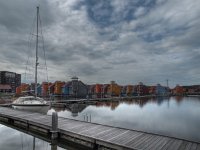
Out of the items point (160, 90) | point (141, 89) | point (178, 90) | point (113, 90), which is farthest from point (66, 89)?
point (178, 90)

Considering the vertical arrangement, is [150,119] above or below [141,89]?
below

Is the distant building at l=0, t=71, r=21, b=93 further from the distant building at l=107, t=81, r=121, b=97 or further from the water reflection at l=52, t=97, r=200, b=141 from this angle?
the water reflection at l=52, t=97, r=200, b=141

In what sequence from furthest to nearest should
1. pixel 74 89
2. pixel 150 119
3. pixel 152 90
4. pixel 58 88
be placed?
pixel 152 90 < pixel 58 88 < pixel 74 89 < pixel 150 119

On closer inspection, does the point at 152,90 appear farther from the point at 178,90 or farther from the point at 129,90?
the point at 178,90

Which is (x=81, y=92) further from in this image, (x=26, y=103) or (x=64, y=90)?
(x=26, y=103)

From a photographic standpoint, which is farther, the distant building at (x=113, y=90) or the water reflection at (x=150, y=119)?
the distant building at (x=113, y=90)

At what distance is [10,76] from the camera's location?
15900 cm

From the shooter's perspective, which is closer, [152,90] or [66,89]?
[66,89]

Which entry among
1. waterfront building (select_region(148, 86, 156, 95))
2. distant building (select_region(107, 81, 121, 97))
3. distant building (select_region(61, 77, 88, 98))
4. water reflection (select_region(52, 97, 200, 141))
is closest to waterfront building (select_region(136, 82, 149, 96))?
waterfront building (select_region(148, 86, 156, 95))

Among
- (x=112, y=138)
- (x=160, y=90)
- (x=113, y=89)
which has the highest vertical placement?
(x=113, y=89)

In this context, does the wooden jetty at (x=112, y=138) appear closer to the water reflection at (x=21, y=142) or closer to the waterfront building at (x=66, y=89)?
the water reflection at (x=21, y=142)

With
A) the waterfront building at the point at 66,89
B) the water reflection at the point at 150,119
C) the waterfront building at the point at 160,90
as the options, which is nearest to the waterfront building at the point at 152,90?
the waterfront building at the point at 160,90

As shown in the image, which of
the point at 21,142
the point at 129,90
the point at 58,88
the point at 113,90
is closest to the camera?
the point at 21,142

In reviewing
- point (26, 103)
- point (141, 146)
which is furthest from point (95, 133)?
point (26, 103)
